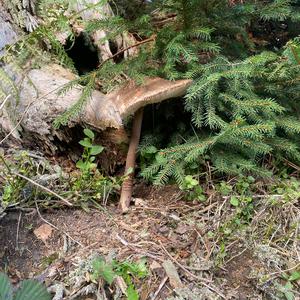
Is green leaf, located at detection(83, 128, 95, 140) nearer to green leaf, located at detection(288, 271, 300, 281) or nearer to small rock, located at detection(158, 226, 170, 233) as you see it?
small rock, located at detection(158, 226, 170, 233)

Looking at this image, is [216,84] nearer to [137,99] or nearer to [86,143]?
[137,99]

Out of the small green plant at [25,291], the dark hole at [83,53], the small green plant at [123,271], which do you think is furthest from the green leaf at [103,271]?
the dark hole at [83,53]

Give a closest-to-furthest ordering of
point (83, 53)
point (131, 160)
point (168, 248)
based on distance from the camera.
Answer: point (168, 248) < point (131, 160) < point (83, 53)

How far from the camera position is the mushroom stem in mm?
2207

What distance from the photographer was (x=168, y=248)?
1912 millimetres

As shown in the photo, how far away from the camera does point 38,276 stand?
171 centimetres

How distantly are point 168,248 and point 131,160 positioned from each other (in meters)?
0.62

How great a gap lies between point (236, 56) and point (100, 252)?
1.62 m

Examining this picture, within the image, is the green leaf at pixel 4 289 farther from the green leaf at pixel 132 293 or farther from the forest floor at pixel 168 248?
the green leaf at pixel 132 293

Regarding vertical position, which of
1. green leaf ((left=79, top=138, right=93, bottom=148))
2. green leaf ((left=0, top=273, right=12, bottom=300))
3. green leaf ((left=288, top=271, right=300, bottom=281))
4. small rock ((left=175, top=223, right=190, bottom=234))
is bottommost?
green leaf ((left=288, top=271, right=300, bottom=281))

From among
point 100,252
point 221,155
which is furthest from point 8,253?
point 221,155

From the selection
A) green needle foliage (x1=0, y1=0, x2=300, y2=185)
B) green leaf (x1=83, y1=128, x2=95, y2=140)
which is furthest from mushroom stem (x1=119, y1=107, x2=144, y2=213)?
green leaf (x1=83, y1=128, x2=95, y2=140)

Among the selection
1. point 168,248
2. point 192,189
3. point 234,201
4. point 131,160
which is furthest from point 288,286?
point 131,160

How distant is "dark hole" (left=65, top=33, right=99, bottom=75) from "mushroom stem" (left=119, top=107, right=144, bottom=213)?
106 cm
